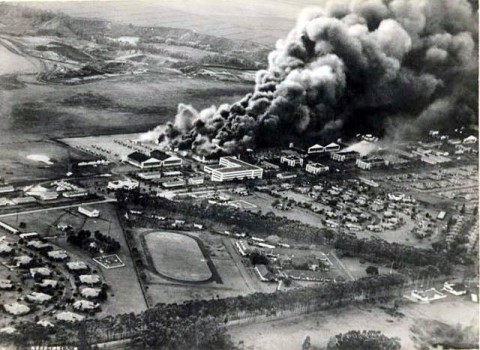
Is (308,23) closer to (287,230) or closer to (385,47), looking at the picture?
(385,47)

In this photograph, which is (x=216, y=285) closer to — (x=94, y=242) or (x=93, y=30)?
(x=94, y=242)

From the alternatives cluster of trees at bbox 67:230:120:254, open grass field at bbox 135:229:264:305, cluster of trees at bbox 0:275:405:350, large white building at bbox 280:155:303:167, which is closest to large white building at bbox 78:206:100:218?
cluster of trees at bbox 67:230:120:254

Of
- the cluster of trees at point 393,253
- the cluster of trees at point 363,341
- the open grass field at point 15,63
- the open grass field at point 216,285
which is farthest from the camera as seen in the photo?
the open grass field at point 15,63

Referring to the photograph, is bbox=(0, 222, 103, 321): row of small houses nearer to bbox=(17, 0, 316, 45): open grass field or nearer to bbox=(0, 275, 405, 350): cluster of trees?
bbox=(0, 275, 405, 350): cluster of trees

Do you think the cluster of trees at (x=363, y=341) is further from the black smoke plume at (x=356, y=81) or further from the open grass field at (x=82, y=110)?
the black smoke plume at (x=356, y=81)

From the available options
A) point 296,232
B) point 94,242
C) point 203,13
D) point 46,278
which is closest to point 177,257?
point 94,242

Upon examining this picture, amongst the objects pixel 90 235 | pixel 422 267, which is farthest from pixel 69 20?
pixel 422 267

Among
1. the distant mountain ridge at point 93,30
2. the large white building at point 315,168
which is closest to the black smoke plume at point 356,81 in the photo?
A: the distant mountain ridge at point 93,30
